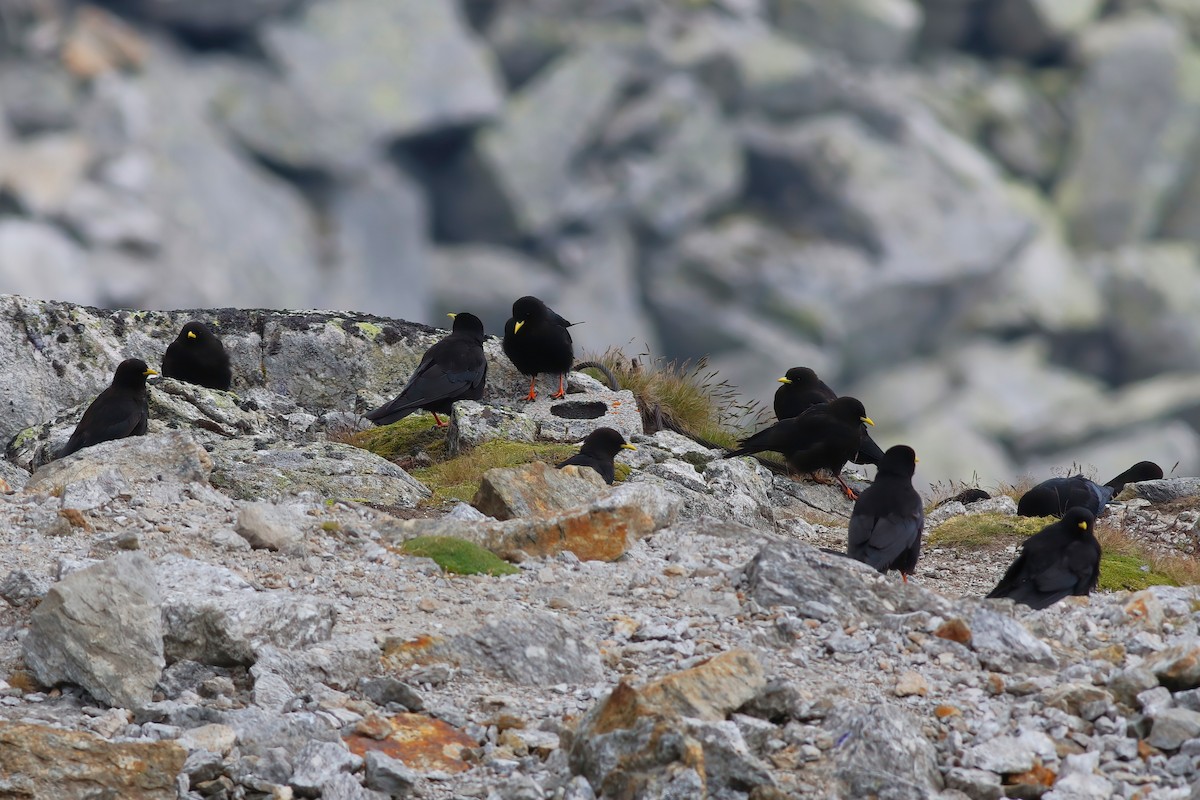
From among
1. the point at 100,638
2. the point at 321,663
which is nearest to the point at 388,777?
the point at 321,663

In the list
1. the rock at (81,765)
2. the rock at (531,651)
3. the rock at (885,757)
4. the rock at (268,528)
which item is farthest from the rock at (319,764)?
the rock at (268,528)

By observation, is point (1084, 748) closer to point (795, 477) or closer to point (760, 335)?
point (795, 477)

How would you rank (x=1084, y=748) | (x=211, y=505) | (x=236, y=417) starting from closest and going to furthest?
(x=1084, y=748) < (x=211, y=505) < (x=236, y=417)

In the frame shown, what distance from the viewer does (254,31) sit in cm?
15225

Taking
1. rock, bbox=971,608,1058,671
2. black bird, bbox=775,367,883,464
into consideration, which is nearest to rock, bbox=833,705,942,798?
rock, bbox=971,608,1058,671

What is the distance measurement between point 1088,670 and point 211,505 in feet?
17.9

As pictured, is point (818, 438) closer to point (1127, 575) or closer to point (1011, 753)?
→ point (1127, 575)

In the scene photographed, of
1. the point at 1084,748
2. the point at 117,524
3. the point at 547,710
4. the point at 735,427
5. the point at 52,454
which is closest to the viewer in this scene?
the point at 1084,748

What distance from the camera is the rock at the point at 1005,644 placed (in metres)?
7.18

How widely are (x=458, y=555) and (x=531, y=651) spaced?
1380mm

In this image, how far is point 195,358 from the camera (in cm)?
1465

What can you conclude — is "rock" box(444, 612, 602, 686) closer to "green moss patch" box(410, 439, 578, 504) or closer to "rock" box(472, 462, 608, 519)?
"rock" box(472, 462, 608, 519)

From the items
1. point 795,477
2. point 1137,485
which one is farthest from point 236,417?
point 1137,485

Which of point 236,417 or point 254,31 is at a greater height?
point 254,31
